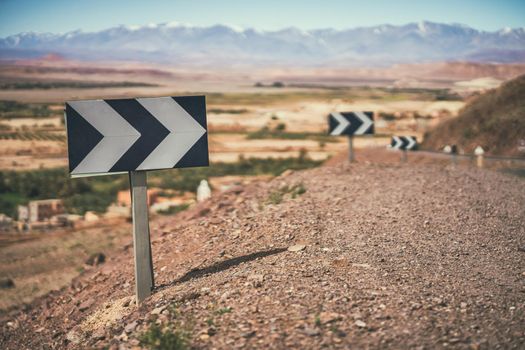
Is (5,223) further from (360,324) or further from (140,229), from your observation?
(360,324)

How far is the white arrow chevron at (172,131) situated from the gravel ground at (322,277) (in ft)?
3.83

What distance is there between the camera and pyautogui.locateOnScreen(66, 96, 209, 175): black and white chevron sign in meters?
6.37

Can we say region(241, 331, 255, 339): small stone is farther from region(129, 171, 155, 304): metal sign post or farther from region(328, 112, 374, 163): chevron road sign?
region(328, 112, 374, 163): chevron road sign

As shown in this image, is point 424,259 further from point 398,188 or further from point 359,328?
point 398,188

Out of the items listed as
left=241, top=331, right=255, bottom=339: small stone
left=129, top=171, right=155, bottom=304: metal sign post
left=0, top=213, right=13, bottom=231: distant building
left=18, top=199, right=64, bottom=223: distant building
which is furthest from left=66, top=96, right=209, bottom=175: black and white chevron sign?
left=18, top=199, right=64, bottom=223: distant building

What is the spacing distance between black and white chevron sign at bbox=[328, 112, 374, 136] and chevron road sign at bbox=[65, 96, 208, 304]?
31.1 ft

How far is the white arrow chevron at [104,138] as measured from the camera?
6375 mm

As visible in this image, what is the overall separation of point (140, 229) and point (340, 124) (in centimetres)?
992

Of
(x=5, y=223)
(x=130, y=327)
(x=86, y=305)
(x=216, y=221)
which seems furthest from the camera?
(x=5, y=223)

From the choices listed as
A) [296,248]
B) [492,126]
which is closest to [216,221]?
[296,248]

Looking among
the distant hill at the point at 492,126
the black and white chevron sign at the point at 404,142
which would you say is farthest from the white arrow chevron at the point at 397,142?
the distant hill at the point at 492,126

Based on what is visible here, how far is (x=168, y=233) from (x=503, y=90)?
34.6 meters

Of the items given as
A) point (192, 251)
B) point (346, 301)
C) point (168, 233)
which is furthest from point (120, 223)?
point (346, 301)

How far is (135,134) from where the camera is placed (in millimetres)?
6508
